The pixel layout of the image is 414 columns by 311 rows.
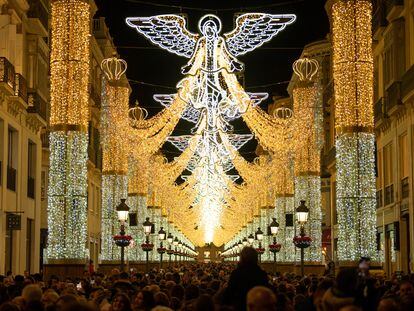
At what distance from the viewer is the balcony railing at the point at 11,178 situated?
1499 inches

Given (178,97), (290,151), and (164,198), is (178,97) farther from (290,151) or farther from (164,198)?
(164,198)

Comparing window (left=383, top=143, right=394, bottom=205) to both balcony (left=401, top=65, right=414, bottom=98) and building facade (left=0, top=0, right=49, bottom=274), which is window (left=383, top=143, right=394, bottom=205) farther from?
building facade (left=0, top=0, right=49, bottom=274)

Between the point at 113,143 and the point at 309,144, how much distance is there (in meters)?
7.27

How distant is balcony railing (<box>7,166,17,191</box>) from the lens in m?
38.1

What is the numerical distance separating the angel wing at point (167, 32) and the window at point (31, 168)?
14.4 meters

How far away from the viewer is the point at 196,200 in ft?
268

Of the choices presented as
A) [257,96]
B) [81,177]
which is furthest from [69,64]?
[257,96]

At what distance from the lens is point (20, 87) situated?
123ft

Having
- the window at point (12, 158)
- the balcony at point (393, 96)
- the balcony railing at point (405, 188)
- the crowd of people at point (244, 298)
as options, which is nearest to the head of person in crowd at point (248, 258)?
the crowd of people at point (244, 298)

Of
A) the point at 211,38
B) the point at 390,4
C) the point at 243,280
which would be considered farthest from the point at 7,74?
the point at 243,280

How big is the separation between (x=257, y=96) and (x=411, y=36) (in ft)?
19.4

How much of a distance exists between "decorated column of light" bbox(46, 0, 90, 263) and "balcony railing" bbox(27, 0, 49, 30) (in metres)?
15.6

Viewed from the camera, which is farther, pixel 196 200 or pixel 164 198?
pixel 196 200

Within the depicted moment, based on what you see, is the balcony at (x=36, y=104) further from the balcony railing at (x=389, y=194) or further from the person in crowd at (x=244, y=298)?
the person in crowd at (x=244, y=298)
